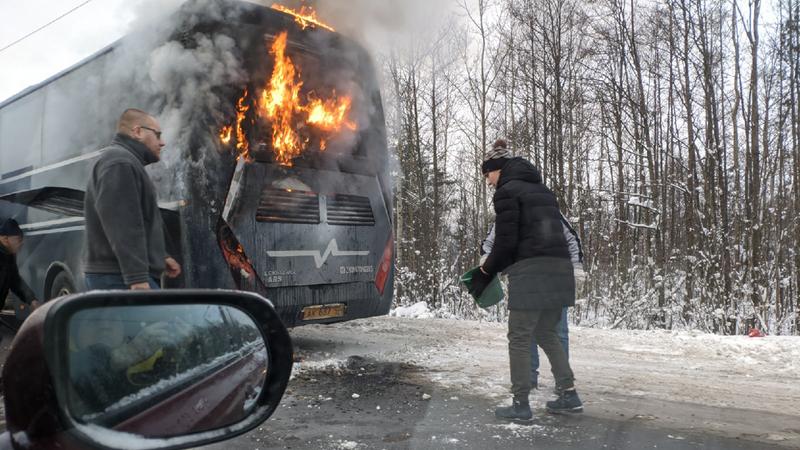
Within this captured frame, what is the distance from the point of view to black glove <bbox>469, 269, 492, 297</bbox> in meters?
4.78

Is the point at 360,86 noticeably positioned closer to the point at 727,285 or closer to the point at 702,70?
the point at 727,285

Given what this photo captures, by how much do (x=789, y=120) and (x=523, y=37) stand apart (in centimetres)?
625

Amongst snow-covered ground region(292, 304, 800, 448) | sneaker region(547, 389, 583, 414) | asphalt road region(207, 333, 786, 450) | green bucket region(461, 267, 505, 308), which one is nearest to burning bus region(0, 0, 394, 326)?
snow-covered ground region(292, 304, 800, 448)

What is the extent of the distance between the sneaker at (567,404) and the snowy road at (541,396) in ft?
0.32

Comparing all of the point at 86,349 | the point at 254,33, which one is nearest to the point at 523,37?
the point at 254,33

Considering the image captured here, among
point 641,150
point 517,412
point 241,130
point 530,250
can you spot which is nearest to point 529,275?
point 530,250

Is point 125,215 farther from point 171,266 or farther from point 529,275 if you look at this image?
point 529,275

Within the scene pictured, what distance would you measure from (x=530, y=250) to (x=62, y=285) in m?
5.32

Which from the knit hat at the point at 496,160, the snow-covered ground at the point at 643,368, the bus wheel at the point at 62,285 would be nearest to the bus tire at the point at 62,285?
the bus wheel at the point at 62,285

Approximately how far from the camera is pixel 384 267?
23.5 ft

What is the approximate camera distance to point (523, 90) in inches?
632

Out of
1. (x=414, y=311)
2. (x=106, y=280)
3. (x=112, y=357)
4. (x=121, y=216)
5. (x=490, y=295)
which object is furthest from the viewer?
(x=414, y=311)

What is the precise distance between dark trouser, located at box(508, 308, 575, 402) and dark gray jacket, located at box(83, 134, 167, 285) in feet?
8.46

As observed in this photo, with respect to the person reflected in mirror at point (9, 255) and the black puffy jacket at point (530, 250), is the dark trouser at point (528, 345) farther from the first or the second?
the person reflected in mirror at point (9, 255)
